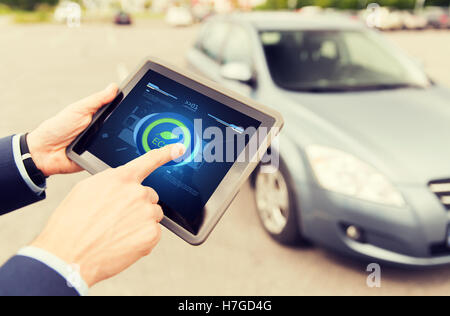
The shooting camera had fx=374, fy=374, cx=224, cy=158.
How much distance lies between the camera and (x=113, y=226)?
3.15 ft

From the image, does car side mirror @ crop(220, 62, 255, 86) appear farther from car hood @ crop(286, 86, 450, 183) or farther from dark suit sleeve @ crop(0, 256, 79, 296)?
dark suit sleeve @ crop(0, 256, 79, 296)

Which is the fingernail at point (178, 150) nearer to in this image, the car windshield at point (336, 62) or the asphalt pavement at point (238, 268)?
the asphalt pavement at point (238, 268)

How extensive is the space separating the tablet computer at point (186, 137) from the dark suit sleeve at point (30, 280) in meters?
0.41

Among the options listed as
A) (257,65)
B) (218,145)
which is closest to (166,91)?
(218,145)

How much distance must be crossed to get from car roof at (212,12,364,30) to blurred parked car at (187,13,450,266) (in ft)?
0.07

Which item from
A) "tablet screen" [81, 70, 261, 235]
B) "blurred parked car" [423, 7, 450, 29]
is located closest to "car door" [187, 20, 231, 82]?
"tablet screen" [81, 70, 261, 235]

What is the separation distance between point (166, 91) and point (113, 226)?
619 mm

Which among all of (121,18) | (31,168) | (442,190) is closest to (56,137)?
(31,168)

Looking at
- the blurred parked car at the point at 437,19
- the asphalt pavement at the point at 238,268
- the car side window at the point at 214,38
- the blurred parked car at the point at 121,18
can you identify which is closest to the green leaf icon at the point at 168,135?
the asphalt pavement at the point at 238,268

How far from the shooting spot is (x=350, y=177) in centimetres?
216

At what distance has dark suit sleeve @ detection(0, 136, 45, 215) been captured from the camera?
4.75 feet

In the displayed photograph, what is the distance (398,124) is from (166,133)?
1.79 meters

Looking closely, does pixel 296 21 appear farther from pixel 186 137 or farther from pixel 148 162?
pixel 148 162

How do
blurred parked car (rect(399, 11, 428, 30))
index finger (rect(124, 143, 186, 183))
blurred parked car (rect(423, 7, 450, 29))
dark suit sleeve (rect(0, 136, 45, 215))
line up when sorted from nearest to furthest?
index finger (rect(124, 143, 186, 183)), dark suit sleeve (rect(0, 136, 45, 215)), blurred parked car (rect(399, 11, 428, 30)), blurred parked car (rect(423, 7, 450, 29))
